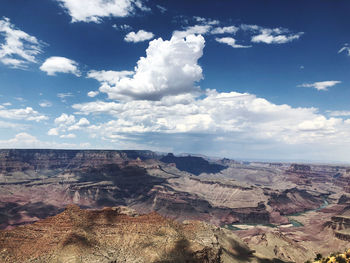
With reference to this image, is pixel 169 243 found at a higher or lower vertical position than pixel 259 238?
higher

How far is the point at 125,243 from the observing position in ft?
217

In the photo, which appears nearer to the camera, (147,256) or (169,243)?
(147,256)

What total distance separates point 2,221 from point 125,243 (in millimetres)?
167642

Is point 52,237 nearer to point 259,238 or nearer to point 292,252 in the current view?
point 292,252

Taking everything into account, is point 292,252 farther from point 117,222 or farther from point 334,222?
point 117,222

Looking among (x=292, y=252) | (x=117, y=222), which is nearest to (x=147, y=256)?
(x=117, y=222)

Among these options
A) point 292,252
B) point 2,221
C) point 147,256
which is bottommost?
point 2,221

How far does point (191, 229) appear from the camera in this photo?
79562 mm

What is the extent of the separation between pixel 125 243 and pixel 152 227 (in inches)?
364

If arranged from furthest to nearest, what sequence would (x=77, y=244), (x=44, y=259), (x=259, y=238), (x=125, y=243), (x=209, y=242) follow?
(x=259, y=238) → (x=209, y=242) → (x=125, y=243) → (x=77, y=244) → (x=44, y=259)

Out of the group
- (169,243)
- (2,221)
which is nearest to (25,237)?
(169,243)

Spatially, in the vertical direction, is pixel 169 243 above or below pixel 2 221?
above

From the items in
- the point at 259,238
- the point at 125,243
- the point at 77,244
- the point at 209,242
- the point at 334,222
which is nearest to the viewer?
the point at 77,244

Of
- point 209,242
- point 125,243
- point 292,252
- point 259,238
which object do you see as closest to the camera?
point 125,243
